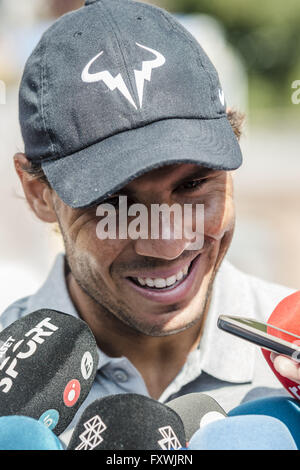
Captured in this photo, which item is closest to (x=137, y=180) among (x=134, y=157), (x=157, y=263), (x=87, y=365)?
(x=134, y=157)

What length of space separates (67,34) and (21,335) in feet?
2.34

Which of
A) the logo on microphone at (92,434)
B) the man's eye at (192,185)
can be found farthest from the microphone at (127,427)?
the man's eye at (192,185)

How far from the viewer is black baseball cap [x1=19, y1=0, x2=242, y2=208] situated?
51.9 inches

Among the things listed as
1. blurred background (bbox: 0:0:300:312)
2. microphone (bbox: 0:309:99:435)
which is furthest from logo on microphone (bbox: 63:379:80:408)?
blurred background (bbox: 0:0:300:312)

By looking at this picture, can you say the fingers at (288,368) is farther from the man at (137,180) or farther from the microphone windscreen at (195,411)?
the man at (137,180)

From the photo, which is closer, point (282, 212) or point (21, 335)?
point (21, 335)

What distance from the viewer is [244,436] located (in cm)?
90

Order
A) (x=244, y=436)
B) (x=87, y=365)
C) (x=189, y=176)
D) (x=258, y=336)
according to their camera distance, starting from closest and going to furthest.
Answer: (x=244, y=436) → (x=258, y=336) → (x=87, y=365) → (x=189, y=176)

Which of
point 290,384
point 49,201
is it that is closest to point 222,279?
point 49,201

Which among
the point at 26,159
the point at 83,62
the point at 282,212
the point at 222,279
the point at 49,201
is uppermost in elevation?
the point at 83,62

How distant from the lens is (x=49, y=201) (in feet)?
5.50

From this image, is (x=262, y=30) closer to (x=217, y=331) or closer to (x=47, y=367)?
(x=217, y=331)

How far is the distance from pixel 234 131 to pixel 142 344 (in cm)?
61
